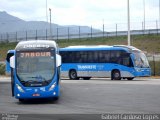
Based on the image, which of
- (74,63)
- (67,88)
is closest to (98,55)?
(74,63)

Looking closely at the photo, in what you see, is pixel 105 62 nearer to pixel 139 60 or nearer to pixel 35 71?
pixel 139 60

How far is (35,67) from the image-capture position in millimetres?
24359

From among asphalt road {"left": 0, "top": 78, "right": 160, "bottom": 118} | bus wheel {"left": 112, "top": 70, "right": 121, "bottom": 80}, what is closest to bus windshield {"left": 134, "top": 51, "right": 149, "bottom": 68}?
bus wheel {"left": 112, "top": 70, "right": 121, "bottom": 80}

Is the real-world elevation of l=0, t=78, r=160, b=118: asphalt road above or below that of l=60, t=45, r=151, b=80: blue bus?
below

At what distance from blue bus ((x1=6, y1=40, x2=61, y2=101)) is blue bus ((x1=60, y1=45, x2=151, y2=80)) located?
64.0 feet

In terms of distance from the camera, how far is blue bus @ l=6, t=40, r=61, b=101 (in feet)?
78.1

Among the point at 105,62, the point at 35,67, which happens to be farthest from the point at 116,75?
the point at 35,67

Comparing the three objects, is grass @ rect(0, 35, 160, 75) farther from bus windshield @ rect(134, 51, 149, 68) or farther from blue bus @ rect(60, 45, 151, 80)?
bus windshield @ rect(134, 51, 149, 68)

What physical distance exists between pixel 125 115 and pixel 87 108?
3.47 metres

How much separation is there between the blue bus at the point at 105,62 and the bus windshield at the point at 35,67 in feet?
65.4

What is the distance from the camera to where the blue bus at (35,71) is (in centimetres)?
2380

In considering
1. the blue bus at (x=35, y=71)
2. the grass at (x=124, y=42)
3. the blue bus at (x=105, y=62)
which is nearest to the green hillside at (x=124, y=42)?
the grass at (x=124, y=42)

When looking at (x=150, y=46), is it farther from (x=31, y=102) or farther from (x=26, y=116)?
(x=26, y=116)

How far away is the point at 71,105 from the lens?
2280 centimetres
